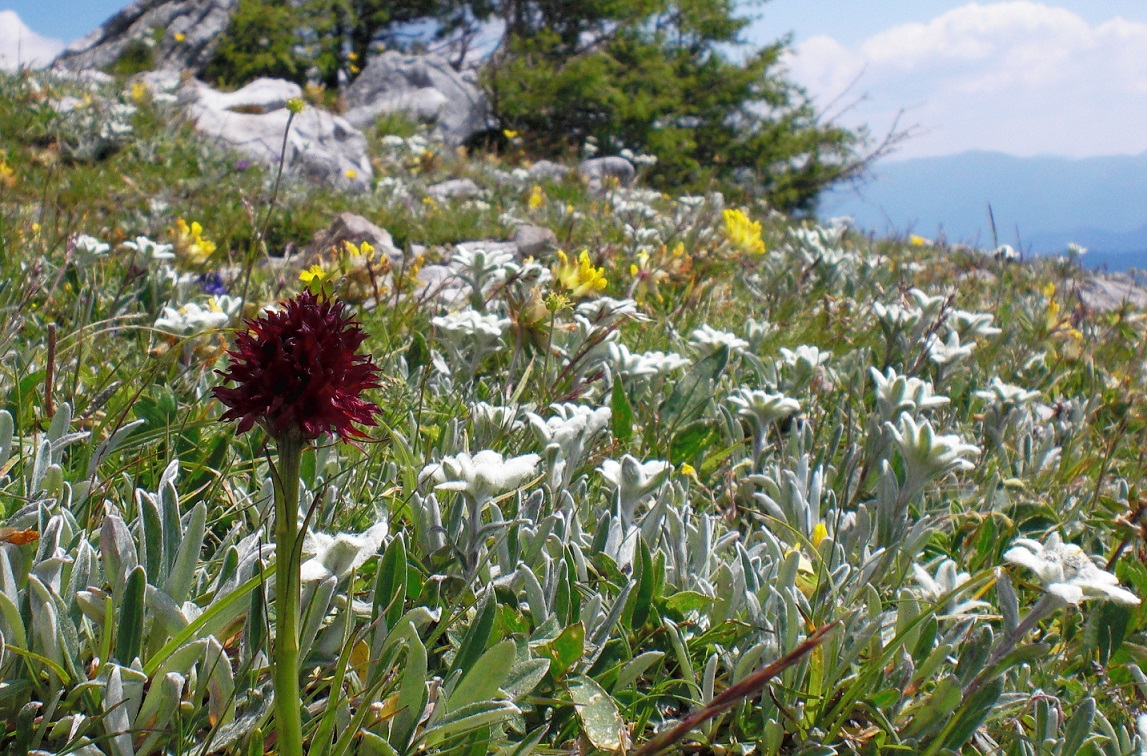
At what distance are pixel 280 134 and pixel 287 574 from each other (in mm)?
9887

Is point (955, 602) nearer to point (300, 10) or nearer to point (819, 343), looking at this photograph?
point (819, 343)

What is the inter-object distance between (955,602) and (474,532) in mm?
983

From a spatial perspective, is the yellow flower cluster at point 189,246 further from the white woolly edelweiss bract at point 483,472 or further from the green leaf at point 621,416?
the white woolly edelweiss bract at point 483,472

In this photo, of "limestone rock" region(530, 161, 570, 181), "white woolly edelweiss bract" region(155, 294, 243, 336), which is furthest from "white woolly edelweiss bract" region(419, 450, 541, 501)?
"limestone rock" region(530, 161, 570, 181)

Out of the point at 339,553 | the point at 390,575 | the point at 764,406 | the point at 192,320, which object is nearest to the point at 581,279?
the point at 764,406

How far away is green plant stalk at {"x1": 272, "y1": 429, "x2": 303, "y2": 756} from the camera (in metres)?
0.75

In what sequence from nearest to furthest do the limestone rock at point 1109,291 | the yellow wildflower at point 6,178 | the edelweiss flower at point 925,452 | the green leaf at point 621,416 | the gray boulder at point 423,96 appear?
→ the edelweiss flower at point 925,452
the green leaf at point 621,416
the yellow wildflower at point 6,178
the limestone rock at point 1109,291
the gray boulder at point 423,96

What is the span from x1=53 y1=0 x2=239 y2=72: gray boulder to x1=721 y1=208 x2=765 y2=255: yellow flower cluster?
16.2 meters

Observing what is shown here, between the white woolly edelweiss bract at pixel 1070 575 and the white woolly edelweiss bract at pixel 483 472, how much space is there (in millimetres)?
779

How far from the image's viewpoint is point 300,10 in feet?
A: 58.5

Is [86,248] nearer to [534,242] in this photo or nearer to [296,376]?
[296,376]

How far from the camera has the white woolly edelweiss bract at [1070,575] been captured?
1220 millimetres

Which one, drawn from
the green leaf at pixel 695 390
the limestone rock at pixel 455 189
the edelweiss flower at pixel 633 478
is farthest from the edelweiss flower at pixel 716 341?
the limestone rock at pixel 455 189

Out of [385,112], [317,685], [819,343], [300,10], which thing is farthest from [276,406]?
[300,10]
